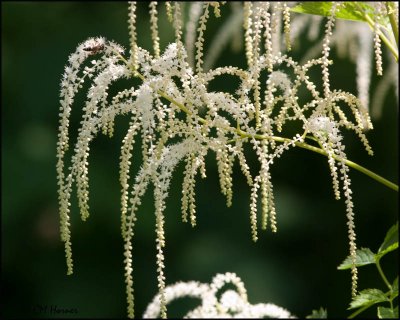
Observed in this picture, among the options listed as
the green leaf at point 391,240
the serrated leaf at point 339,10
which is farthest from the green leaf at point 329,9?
the green leaf at point 391,240

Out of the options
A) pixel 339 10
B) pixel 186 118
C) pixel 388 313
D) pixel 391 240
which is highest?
pixel 339 10

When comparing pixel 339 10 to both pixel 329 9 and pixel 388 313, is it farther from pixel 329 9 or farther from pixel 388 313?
pixel 388 313

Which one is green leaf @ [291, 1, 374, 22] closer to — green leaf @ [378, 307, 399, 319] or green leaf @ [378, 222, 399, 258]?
green leaf @ [378, 222, 399, 258]

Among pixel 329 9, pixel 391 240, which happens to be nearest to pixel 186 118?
pixel 329 9

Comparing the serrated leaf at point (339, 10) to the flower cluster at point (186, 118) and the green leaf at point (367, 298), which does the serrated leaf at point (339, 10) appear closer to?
the flower cluster at point (186, 118)

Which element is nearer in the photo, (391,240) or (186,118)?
(186,118)

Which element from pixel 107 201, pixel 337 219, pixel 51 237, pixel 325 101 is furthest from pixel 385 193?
pixel 325 101

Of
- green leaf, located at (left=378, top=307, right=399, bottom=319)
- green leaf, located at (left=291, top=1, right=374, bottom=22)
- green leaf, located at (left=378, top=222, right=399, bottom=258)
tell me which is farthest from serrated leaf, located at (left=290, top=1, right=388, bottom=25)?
green leaf, located at (left=378, top=307, right=399, bottom=319)

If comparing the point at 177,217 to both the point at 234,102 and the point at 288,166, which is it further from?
the point at 234,102

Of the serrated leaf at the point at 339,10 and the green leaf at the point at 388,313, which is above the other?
the serrated leaf at the point at 339,10
